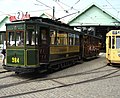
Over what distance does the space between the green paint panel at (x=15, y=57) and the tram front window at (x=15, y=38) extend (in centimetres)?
40

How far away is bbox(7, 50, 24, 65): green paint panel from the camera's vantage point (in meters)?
14.1

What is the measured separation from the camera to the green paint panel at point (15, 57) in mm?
14109

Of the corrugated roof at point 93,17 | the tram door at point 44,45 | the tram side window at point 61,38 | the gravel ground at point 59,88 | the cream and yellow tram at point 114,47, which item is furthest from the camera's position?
the corrugated roof at point 93,17

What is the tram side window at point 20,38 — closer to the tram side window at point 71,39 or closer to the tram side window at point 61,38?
the tram side window at point 61,38

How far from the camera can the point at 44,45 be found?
49.9 feet

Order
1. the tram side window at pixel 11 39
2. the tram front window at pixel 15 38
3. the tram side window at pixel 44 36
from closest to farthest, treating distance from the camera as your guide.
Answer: the tram front window at pixel 15 38 < the tram side window at pixel 11 39 < the tram side window at pixel 44 36

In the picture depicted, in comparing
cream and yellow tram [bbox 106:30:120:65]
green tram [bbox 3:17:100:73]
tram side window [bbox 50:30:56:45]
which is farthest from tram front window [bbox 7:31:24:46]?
cream and yellow tram [bbox 106:30:120:65]

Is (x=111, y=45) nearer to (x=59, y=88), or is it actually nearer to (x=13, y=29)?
(x=13, y=29)

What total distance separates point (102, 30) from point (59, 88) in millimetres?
43563

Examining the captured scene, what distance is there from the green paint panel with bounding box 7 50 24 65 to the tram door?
1107 mm

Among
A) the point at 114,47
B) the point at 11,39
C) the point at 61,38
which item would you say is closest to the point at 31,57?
the point at 11,39

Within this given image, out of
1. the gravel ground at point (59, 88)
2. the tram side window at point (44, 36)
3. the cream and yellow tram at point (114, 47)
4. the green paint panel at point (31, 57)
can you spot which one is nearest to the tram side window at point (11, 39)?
the green paint panel at point (31, 57)

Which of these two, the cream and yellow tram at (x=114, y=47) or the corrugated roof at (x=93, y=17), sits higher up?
the corrugated roof at (x=93, y=17)

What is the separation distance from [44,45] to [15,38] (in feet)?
5.14
